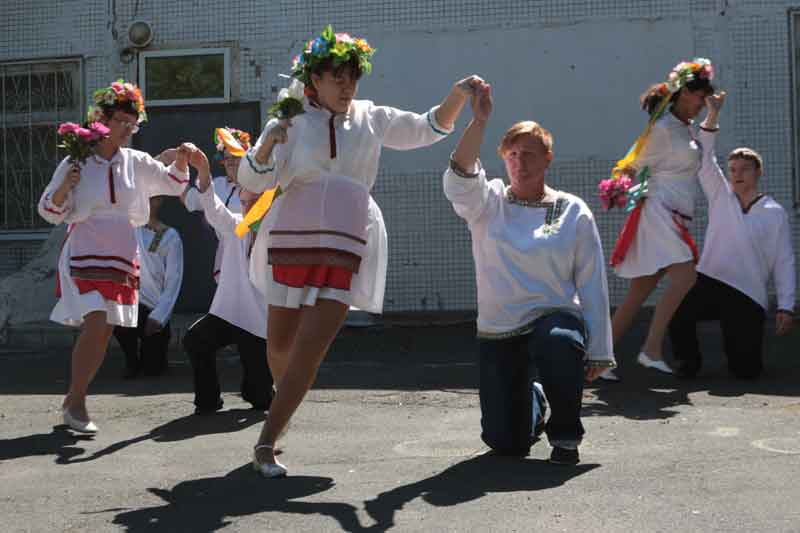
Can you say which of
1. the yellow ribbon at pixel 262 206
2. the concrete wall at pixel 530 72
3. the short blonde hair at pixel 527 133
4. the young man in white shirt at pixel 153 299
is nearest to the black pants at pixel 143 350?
the young man in white shirt at pixel 153 299

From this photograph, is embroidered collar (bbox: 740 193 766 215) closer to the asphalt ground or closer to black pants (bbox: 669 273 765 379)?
black pants (bbox: 669 273 765 379)

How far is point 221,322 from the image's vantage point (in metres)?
7.14

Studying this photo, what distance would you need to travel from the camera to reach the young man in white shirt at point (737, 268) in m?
7.96

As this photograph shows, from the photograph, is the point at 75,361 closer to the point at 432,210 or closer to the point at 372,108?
the point at 372,108

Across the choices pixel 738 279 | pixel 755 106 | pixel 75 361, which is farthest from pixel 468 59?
pixel 75 361

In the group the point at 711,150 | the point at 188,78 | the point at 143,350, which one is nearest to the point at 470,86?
the point at 711,150

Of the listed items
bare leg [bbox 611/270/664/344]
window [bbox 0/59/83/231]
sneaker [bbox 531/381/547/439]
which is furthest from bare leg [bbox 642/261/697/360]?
window [bbox 0/59/83/231]

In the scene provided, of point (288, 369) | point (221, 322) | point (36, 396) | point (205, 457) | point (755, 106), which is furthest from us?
point (755, 106)

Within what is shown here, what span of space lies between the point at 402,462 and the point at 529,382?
0.69m

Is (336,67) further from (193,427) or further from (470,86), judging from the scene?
(193,427)

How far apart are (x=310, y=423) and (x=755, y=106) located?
6252 millimetres

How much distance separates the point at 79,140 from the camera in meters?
6.44

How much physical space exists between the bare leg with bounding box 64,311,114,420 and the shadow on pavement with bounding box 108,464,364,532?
155 cm

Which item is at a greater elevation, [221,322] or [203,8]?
[203,8]
